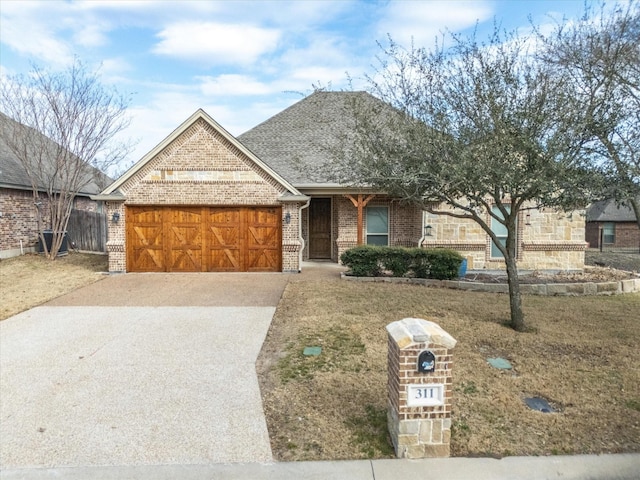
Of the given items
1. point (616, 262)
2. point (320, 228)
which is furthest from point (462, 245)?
point (616, 262)

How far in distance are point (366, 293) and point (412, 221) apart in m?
5.55

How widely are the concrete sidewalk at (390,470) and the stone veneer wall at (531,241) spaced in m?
10.9

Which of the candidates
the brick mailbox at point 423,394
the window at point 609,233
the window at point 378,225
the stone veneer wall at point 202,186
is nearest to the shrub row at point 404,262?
the stone veneer wall at point 202,186

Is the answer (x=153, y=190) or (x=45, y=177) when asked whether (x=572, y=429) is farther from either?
(x=45, y=177)

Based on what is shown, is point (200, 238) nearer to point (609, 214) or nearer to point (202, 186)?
point (202, 186)

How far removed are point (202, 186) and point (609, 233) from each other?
32.7 meters

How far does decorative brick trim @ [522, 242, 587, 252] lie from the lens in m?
14.1

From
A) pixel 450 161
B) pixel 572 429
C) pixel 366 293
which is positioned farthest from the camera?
pixel 366 293

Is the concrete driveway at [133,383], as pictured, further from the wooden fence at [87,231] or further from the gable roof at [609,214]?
the gable roof at [609,214]

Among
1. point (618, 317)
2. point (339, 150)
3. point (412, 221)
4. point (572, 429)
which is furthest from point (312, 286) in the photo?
point (572, 429)

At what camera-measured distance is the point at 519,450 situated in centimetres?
359

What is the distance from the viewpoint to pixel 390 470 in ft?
10.9

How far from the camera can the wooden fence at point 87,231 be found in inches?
711

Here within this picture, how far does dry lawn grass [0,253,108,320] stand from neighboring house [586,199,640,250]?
33232 mm
